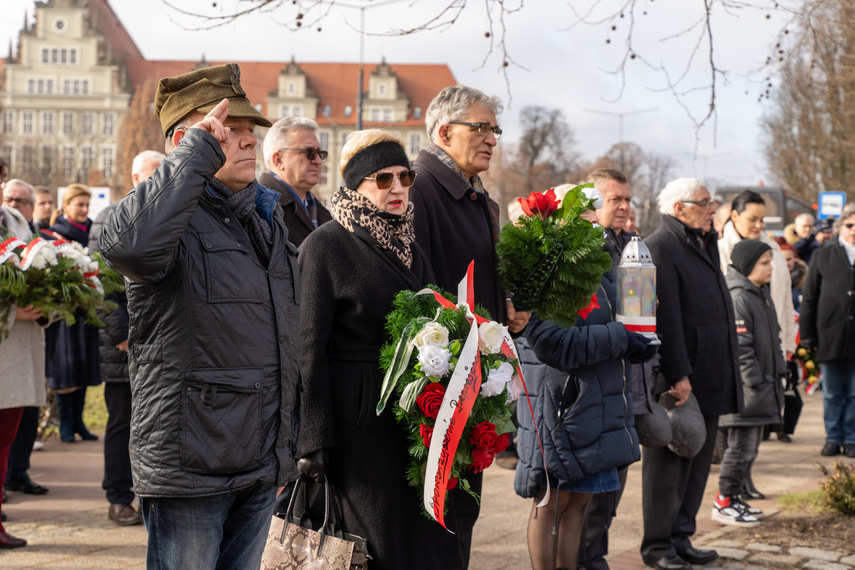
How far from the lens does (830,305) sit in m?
10.0

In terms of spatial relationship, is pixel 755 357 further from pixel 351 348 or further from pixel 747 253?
pixel 351 348

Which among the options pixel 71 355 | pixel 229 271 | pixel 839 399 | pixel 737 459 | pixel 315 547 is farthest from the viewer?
pixel 839 399

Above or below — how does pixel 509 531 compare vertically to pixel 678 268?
below

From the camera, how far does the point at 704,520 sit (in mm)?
7012

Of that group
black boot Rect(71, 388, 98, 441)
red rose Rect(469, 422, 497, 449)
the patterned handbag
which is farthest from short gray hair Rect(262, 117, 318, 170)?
black boot Rect(71, 388, 98, 441)

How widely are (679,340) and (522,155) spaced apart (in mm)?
63310

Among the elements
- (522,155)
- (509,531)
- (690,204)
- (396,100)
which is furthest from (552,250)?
(396,100)

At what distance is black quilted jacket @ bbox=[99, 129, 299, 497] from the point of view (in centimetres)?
275

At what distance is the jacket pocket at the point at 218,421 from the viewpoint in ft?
9.34

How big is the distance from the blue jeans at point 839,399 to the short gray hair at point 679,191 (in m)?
4.84

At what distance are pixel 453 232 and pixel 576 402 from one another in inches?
47.5

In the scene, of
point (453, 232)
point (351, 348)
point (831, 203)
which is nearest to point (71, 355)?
point (453, 232)

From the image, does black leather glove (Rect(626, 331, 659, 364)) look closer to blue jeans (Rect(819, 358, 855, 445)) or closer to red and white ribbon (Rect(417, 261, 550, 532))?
red and white ribbon (Rect(417, 261, 550, 532))

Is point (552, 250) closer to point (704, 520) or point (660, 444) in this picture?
point (660, 444)
